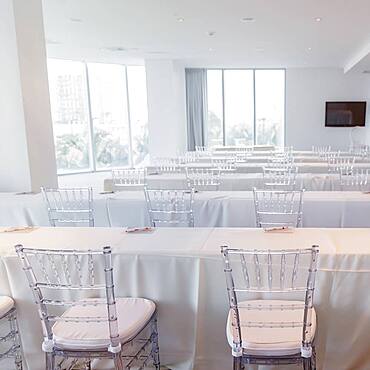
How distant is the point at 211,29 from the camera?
6918 millimetres

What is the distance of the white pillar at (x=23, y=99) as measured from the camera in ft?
14.5

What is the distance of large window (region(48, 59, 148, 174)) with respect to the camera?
11.3 metres

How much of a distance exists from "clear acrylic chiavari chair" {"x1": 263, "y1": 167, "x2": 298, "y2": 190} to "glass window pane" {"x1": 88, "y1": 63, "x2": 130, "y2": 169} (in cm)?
750

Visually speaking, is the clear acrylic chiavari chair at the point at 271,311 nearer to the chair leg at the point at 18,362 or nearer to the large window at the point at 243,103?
the chair leg at the point at 18,362

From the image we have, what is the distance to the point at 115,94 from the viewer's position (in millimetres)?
12141

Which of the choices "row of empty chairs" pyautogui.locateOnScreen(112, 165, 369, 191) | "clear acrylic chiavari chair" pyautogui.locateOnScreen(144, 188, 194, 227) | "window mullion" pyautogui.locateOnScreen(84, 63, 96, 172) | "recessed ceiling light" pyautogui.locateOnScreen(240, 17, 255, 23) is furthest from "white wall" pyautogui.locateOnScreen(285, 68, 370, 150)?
"clear acrylic chiavari chair" pyautogui.locateOnScreen(144, 188, 194, 227)

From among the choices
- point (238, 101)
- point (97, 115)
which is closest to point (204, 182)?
point (97, 115)

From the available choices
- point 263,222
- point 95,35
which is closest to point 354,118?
point 95,35

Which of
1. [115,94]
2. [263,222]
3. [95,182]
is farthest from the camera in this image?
[115,94]

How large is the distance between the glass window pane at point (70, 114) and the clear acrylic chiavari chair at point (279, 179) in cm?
742

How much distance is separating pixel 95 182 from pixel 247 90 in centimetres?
560

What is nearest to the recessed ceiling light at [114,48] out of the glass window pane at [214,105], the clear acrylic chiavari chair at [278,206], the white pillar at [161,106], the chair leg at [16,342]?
the white pillar at [161,106]

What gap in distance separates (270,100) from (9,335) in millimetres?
11701

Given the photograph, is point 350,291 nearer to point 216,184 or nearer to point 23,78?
point 216,184
